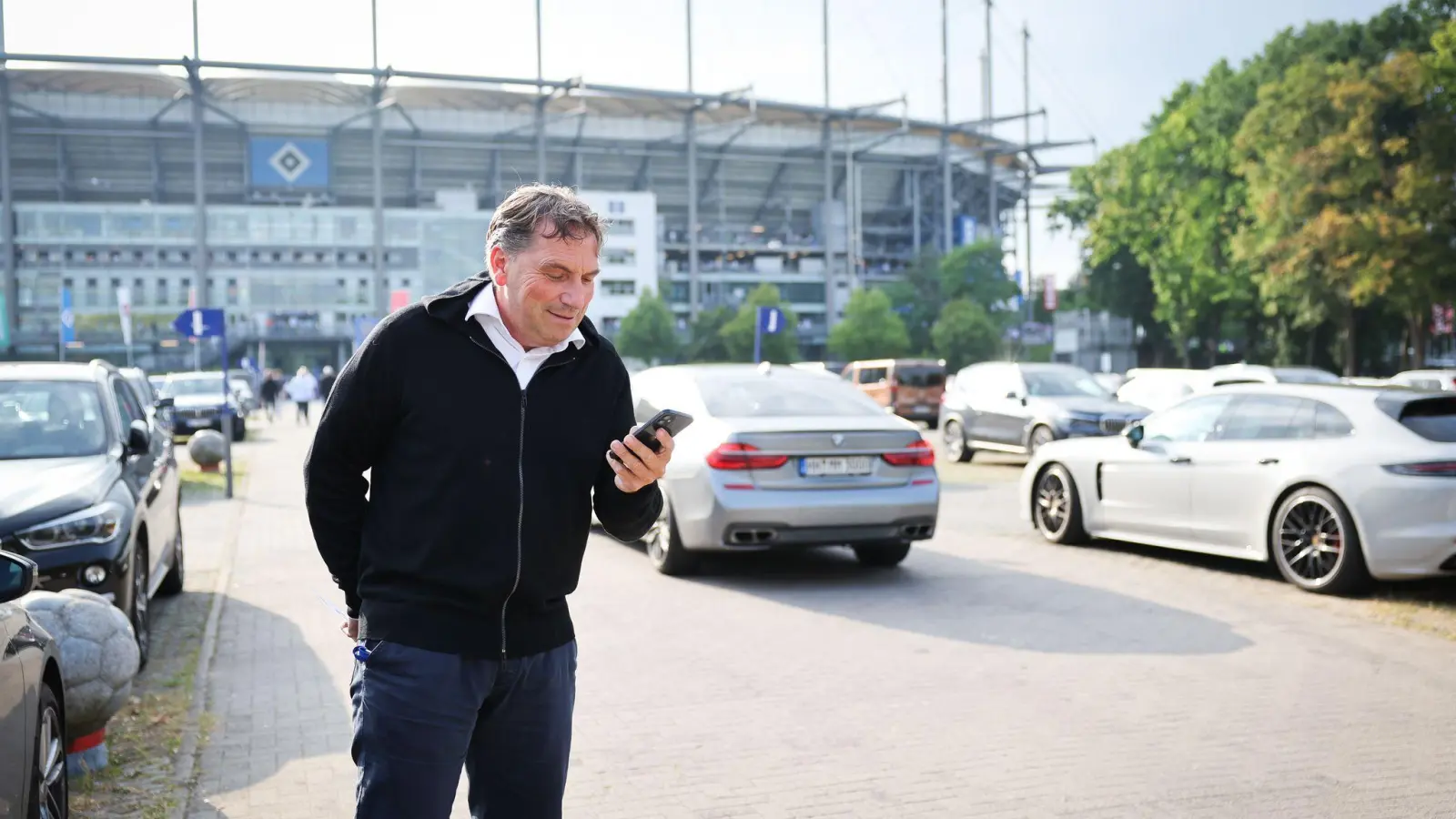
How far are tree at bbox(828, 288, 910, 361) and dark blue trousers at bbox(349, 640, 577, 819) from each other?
9360 cm

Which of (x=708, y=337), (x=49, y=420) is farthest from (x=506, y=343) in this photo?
(x=708, y=337)

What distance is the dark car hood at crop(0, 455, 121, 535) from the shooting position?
21.1 ft

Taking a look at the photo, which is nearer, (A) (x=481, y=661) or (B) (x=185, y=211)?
(A) (x=481, y=661)

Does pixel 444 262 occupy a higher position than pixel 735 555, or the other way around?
pixel 444 262

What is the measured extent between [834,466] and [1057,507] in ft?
10.1

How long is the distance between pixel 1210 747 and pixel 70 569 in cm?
504

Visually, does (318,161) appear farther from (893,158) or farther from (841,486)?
(841,486)

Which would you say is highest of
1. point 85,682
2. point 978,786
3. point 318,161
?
point 318,161

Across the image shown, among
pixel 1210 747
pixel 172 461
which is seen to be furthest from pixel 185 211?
pixel 1210 747

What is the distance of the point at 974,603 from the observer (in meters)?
8.82

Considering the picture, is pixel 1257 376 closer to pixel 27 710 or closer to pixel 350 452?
pixel 27 710

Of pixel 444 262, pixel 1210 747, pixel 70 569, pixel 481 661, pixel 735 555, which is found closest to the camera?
pixel 481 661

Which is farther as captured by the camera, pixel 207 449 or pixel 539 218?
pixel 207 449

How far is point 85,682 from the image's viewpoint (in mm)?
5078
